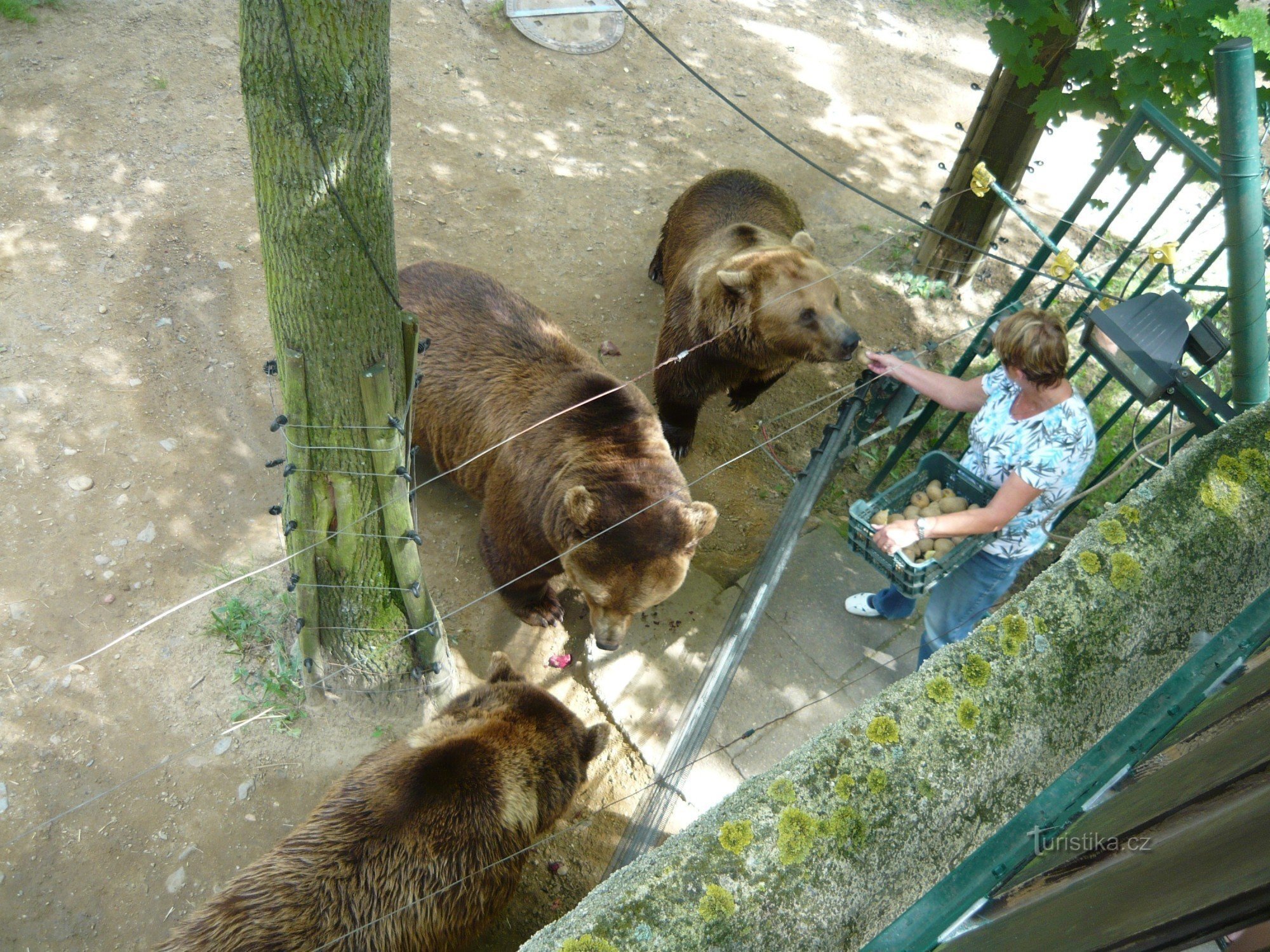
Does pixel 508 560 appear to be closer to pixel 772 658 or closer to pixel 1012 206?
pixel 772 658

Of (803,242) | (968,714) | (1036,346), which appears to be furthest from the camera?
(803,242)

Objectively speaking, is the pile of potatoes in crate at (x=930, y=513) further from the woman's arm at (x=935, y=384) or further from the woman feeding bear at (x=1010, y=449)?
the woman's arm at (x=935, y=384)

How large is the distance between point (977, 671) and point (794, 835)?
0.66m

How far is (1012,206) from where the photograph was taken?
439 cm

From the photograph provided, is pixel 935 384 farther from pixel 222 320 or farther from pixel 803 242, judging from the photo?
pixel 222 320

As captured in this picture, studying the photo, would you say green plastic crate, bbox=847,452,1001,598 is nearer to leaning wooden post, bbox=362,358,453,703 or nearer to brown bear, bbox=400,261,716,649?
brown bear, bbox=400,261,716,649

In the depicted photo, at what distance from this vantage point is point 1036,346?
364 cm

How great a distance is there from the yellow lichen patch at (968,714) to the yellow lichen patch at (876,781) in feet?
0.85

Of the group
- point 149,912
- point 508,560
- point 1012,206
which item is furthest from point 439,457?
point 1012,206

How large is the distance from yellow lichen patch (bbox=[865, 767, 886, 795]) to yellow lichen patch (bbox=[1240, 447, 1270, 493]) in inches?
64.7

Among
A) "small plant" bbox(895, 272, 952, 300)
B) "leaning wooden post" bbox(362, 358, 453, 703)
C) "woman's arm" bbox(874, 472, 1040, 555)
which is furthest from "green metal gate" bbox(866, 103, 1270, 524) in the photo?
"leaning wooden post" bbox(362, 358, 453, 703)

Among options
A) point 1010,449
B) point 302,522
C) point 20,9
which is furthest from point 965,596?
point 20,9

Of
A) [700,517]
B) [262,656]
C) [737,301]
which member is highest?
[737,301]

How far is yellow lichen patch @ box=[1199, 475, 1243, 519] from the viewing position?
7.99 feet
